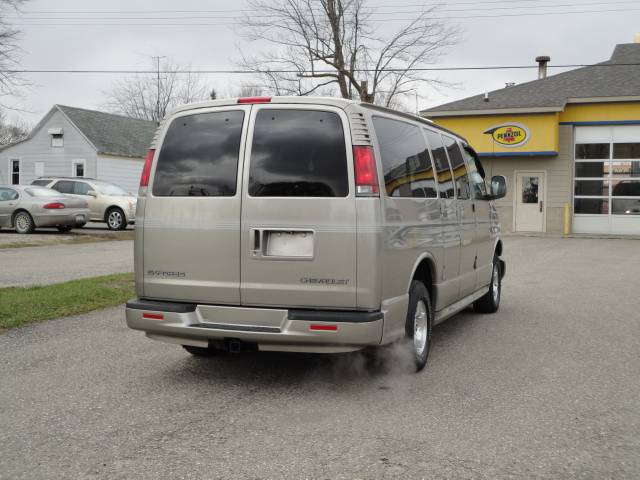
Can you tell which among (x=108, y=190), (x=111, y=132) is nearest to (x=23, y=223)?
(x=108, y=190)

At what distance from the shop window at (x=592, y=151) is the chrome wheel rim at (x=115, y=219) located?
53.3 ft

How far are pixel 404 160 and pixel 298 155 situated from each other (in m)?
1.01

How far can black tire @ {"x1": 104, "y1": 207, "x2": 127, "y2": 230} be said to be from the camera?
912 inches

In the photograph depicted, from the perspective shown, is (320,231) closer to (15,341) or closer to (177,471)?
(177,471)

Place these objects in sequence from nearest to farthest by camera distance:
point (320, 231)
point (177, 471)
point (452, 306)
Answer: point (177, 471) < point (320, 231) < point (452, 306)

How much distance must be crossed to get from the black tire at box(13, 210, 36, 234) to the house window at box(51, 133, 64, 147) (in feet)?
67.1

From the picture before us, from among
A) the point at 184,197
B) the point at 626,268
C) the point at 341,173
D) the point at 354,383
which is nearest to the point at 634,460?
the point at 354,383

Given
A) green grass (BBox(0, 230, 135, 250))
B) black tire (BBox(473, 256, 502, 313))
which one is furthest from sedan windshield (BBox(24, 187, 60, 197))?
black tire (BBox(473, 256, 502, 313))

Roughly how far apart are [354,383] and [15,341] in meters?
3.53

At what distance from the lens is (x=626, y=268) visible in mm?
14602

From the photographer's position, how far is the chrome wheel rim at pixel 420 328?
19.1ft

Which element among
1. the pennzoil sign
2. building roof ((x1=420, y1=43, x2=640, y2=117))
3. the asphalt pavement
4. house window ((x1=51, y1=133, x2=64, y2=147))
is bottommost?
the asphalt pavement

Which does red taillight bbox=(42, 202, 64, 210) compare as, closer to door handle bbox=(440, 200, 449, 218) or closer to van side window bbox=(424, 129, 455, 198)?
van side window bbox=(424, 129, 455, 198)

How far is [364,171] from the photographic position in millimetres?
5035
